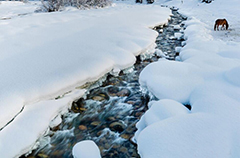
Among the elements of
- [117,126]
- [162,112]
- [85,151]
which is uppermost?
[162,112]

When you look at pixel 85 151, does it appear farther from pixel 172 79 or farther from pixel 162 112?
pixel 172 79

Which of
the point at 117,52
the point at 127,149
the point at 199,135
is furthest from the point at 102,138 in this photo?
the point at 117,52

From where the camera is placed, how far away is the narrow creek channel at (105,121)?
2209mm

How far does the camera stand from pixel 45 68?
10.3 feet

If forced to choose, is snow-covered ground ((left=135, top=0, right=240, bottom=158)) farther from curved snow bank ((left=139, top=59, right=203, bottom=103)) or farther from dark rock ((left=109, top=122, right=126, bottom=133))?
dark rock ((left=109, top=122, right=126, bottom=133))

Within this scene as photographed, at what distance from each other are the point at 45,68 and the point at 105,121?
154cm

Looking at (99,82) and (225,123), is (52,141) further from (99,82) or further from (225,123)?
(225,123)

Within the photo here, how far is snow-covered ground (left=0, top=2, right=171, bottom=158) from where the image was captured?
2152 millimetres

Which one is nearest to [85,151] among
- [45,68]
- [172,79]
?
[172,79]

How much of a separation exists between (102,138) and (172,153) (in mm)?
1192

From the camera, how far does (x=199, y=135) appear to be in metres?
1.61

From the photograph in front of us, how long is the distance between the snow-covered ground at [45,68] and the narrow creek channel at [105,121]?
185mm

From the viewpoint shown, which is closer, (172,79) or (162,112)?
(162,112)

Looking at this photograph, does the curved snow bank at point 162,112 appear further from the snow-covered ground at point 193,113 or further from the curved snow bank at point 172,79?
the curved snow bank at point 172,79
